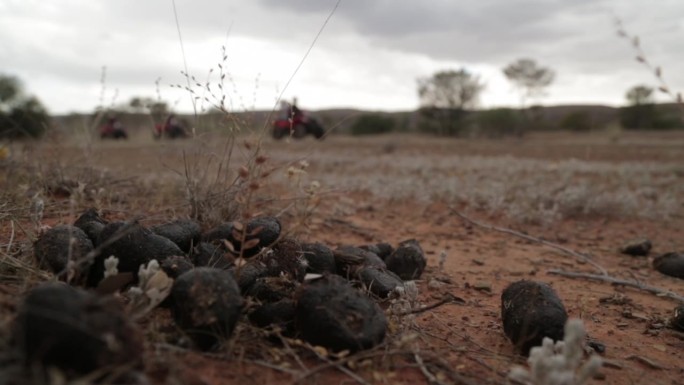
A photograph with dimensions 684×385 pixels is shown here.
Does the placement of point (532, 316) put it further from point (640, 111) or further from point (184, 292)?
point (640, 111)

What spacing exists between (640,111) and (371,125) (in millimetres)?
20486

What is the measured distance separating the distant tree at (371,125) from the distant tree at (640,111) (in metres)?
18.2

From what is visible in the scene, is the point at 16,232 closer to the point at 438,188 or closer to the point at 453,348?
the point at 453,348

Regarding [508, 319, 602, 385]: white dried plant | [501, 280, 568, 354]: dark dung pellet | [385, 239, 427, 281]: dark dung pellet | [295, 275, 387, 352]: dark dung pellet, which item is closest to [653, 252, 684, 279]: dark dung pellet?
[385, 239, 427, 281]: dark dung pellet

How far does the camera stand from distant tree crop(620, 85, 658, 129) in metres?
37.8

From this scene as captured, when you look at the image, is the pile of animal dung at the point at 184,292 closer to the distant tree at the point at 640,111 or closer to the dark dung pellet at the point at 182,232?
the dark dung pellet at the point at 182,232

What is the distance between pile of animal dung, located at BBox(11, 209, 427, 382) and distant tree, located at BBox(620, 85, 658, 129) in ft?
137

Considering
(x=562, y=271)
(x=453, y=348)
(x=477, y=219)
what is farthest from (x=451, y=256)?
(x=453, y=348)

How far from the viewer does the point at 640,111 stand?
125 feet

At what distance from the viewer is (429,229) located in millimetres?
4492

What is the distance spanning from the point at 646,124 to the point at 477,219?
39.8 m

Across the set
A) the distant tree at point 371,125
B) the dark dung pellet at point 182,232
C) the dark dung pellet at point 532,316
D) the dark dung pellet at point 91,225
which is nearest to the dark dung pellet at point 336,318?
the dark dung pellet at point 532,316

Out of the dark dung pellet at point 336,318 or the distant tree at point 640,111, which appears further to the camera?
the distant tree at point 640,111

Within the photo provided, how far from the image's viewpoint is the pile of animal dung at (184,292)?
3.75ft
